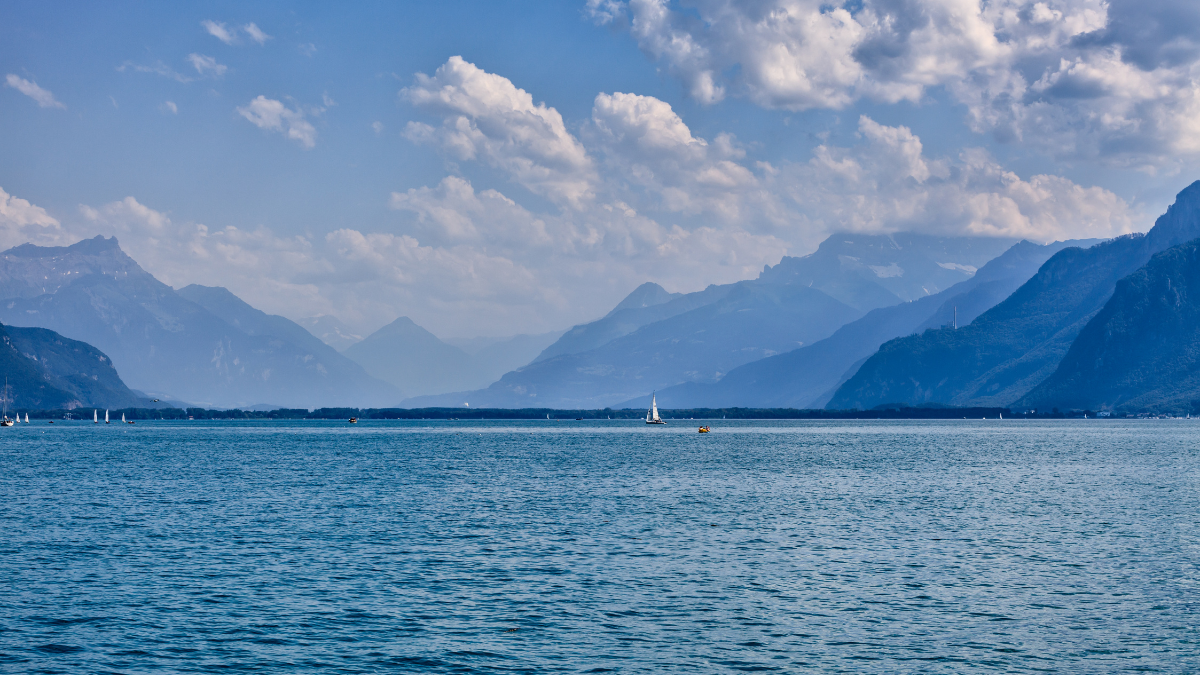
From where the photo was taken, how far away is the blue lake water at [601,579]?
41219mm

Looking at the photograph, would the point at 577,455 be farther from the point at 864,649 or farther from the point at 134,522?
the point at 864,649

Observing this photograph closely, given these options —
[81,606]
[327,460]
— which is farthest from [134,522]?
[327,460]

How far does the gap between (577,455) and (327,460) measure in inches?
1845

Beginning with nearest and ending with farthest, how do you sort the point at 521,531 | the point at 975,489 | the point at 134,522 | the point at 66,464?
the point at 521,531 < the point at 134,522 < the point at 975,489 < the point at 66,464

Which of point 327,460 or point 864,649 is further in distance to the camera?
point 327,460

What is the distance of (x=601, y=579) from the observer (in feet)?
187

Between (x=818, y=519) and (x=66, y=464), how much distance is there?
13091 centimetres

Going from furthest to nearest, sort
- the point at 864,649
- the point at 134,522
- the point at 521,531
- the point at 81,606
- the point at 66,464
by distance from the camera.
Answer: the point at 66,464
the point at 134,522
the point at 521,531
the point at 81,606
the point at 864,649

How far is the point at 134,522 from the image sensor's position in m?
83.8

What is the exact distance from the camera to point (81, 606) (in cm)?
5053

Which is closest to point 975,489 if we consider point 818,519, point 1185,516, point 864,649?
point 1185,516

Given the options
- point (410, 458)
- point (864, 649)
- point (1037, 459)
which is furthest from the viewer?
point (410, 458)

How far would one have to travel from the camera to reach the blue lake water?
4122 cm

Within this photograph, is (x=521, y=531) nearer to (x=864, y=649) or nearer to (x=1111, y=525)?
(x=864, y=649)
